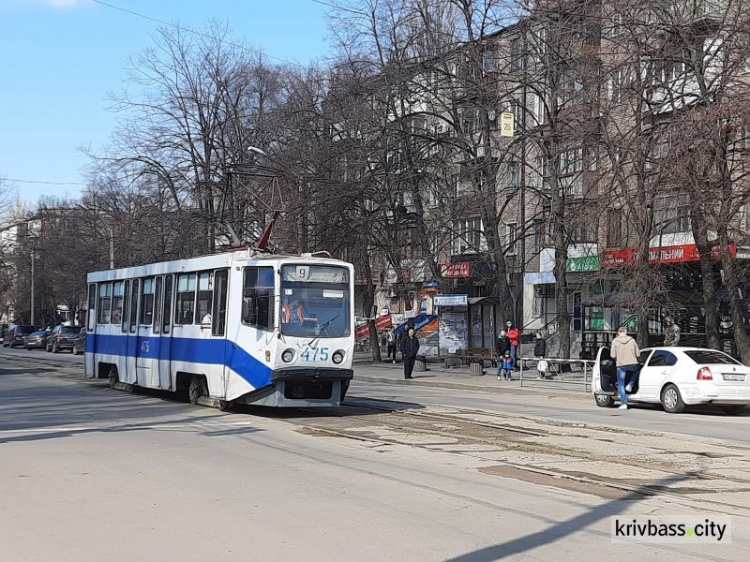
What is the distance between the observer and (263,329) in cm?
1722

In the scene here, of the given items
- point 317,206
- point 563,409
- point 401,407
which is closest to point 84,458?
point 401,407

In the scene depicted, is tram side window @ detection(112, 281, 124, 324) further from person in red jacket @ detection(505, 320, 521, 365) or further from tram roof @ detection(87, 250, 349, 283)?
person in red jacket @ detection(505, 320, 521, 365)

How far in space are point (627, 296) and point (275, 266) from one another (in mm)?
12034

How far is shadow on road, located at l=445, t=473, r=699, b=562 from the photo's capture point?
6.89 m

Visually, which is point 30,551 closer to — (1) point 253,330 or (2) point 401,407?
(1) point 253,330

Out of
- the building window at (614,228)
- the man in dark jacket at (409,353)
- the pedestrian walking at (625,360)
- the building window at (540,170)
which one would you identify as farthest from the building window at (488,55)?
the pedestrian walking at (625,360)

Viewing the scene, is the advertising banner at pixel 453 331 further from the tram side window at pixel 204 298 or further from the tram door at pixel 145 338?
the tram side window at pixel 204 298

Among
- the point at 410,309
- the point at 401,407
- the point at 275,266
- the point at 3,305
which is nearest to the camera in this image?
the point at 275,266

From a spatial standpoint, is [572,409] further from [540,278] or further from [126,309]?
[540,278]

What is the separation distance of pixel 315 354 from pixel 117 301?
351 inches

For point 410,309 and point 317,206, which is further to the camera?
point 410,309

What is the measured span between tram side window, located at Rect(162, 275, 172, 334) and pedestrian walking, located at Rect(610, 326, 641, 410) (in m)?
10.0

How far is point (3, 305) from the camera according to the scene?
348 feet

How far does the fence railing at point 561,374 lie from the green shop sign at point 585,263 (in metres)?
3.26
